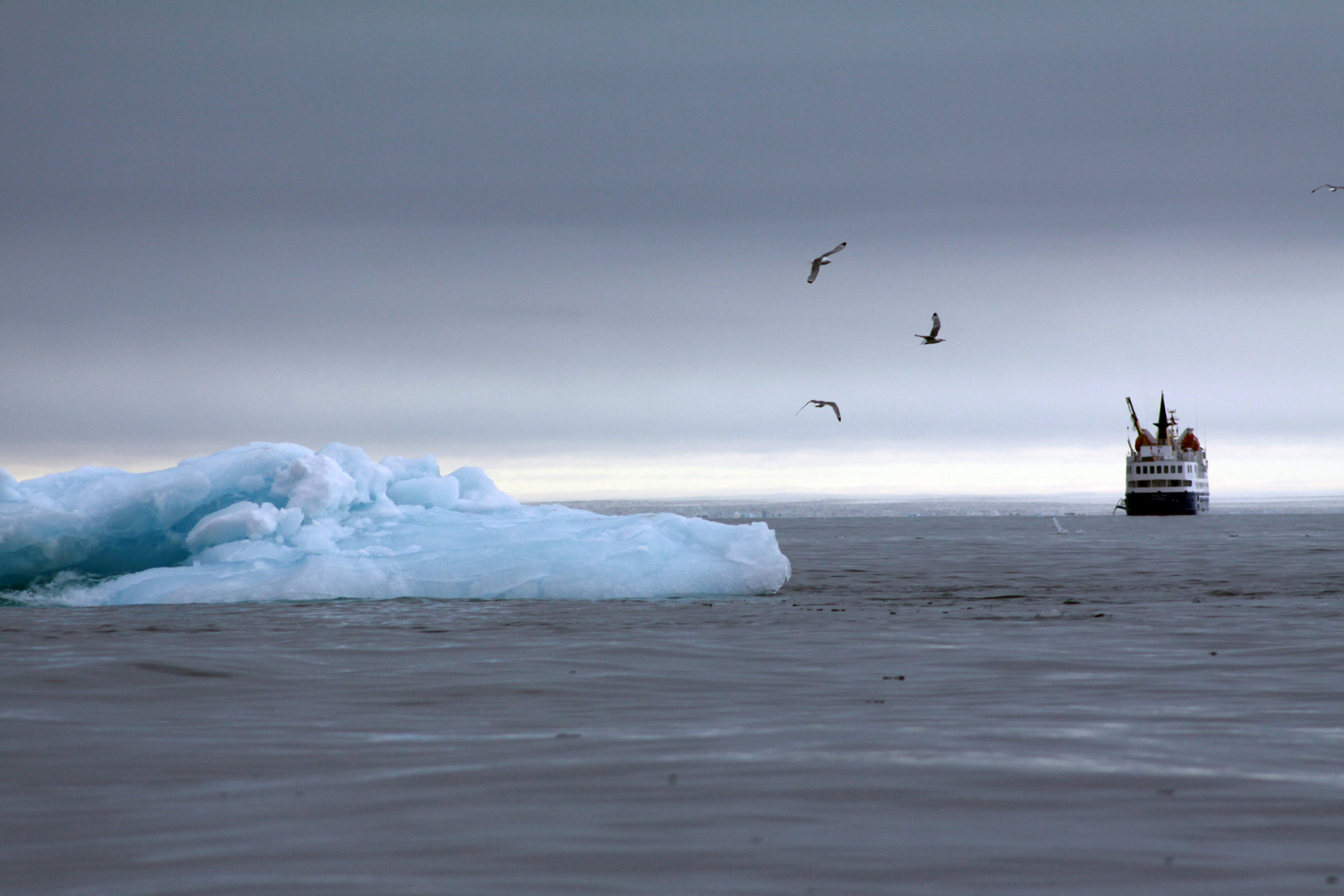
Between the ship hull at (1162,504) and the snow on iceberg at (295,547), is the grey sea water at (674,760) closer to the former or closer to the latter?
the snow on iceberg at (295,547)

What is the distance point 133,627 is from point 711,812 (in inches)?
481

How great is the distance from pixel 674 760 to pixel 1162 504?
118877mm

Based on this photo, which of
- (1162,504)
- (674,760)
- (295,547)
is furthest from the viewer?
(1162,504)

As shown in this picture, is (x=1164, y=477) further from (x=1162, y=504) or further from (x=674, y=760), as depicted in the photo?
(x=674, y=760)

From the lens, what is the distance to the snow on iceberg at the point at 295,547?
2050cm

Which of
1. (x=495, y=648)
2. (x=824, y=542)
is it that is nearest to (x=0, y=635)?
(x=495, y=648)

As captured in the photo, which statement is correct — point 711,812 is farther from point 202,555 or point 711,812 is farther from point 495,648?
point 202,555

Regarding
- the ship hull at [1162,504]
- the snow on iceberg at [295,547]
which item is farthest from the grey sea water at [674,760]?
the ship hull at [1162,504]

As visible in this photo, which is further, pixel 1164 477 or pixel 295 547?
pixel 1164 477

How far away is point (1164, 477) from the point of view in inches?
4636

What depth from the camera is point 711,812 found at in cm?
604

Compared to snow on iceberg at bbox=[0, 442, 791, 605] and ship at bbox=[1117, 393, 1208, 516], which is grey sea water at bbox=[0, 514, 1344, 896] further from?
ship at bbox=[1117, 393, 1208, 516]

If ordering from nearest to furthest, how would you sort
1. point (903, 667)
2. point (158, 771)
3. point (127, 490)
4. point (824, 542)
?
point (158, 771), point (903, 667), point (127, 490), point (824, 542)

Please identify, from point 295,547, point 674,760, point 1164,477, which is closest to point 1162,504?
point 1164,477
